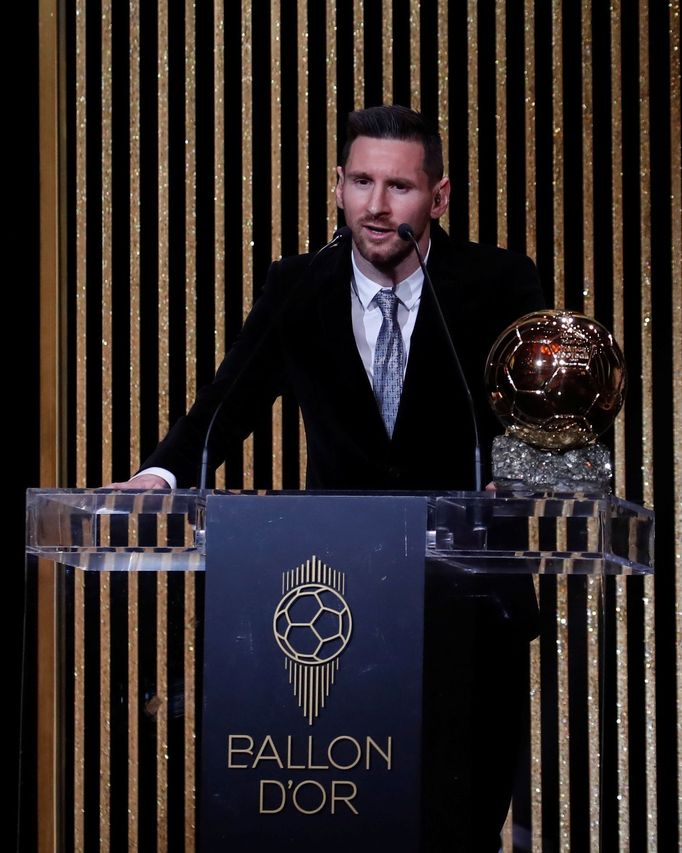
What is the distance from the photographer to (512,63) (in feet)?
9.84

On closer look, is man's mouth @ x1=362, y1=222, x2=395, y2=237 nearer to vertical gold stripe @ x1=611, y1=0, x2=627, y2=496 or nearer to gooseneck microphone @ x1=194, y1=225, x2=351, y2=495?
gooseneck microphone @ x1=194, y1=225, x2=351, y2=495

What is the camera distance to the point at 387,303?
2.26 m

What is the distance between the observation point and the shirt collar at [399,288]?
2283mm

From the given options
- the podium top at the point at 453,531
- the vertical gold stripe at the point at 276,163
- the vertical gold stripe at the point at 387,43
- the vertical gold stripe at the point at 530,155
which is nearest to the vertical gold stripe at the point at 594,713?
the podium top at the point at 453,531

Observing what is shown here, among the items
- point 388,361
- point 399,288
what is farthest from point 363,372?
point 399,288

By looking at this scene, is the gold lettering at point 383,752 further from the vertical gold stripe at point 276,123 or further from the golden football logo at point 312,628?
the vertical gold stripe at point 276,123

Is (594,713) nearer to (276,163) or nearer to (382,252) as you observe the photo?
(382,252)

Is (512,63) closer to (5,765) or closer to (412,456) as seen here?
(412,456)

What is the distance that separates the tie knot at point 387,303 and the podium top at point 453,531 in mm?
939

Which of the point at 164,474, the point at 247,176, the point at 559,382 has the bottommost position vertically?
the point at 164,474

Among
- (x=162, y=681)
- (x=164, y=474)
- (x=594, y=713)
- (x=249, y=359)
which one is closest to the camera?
(x=162, y=681)

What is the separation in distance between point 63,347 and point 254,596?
5.86 feet

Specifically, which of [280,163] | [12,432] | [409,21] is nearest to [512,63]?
[409,21]

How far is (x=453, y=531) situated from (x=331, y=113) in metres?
1.88
